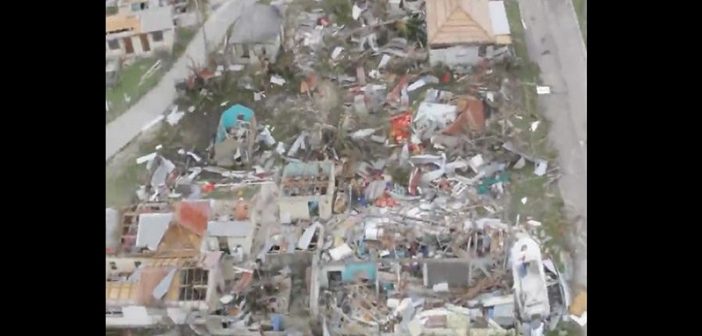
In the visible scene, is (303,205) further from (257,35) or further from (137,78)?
(137,78)

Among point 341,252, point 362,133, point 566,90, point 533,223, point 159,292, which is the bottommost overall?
point 159,292

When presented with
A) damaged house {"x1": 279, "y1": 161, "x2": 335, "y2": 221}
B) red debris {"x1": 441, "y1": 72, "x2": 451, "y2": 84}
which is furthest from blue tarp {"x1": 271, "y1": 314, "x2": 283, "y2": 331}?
red debris {"x1": 441, "y1": 72, "x2": 451, "y2": 84}

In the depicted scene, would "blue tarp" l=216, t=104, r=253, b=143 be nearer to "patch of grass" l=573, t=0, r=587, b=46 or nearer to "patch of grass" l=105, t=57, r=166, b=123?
"patch of grass" l=105, t=57, r=166, b=123

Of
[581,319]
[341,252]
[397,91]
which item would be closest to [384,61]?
[397,91]

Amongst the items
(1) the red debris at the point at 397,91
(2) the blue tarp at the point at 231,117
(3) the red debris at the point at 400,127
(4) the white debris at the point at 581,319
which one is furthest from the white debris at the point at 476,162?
(2) the blue tarp at the point at 231,117

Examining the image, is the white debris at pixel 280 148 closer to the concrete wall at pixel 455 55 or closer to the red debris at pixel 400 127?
the red debris at pixel 400 127
